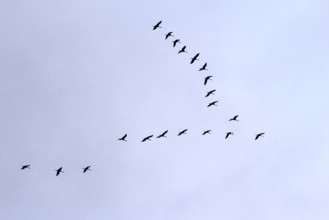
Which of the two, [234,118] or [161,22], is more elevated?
[161,22]

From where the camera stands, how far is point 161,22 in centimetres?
17225

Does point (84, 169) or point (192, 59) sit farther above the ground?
point (192, 59)

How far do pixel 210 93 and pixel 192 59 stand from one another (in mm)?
11205

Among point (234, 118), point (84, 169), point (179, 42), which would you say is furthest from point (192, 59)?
point (84, 169)

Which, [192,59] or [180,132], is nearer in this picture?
[192,59]

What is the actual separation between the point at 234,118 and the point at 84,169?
128ft

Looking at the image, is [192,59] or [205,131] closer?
→ [192,59]

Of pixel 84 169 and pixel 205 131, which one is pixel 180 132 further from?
pixel 84 169

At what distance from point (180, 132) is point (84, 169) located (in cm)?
2549

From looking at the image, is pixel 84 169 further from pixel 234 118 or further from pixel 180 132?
pixel 234 118

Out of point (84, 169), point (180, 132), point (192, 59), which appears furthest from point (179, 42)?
point (84, 169)

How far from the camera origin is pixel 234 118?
7224 inches

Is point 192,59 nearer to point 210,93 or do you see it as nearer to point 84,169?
point 210,93

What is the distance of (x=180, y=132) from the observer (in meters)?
186
